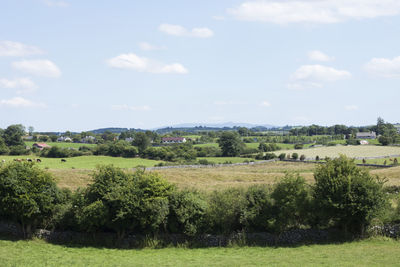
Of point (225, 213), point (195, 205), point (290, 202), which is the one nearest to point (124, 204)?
point (195, 205)

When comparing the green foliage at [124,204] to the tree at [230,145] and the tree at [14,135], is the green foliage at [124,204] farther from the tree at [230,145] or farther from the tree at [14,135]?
the tree at [14,135]

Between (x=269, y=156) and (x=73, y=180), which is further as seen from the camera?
(x=269, y=156)

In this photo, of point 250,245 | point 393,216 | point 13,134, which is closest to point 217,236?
point 250,245

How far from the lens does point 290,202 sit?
2764 cm

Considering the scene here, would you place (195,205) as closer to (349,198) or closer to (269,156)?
(349,198)

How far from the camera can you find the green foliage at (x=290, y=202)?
90.5 feet

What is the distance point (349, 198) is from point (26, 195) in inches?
989

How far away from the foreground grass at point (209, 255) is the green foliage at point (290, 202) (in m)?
2.33

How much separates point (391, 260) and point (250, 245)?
31.5ft

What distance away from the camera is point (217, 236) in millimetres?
28266

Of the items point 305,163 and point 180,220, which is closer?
point 180,220

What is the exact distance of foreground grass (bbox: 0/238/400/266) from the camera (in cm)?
2253

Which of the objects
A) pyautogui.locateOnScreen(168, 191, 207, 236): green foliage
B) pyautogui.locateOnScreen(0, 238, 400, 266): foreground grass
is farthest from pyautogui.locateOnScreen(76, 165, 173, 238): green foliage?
pyautogui.locateOnScreen(0, 238, 400, 266): foreground grass

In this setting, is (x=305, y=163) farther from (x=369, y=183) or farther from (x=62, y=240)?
(x=62, y=240)
